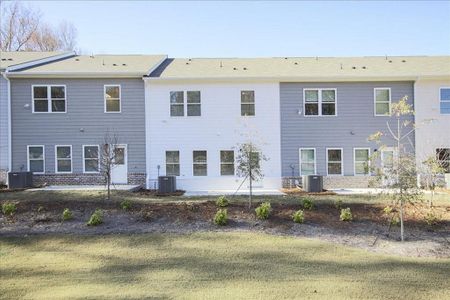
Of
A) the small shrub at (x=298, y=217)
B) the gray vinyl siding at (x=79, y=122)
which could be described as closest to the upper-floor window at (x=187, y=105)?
the gray vinyl siding at (x=79, y=122)

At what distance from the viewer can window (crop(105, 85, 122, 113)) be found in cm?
1884

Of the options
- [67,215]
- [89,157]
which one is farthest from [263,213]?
[89,157]

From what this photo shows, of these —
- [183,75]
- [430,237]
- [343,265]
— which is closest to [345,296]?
[343,265]

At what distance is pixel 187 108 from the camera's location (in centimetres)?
1875

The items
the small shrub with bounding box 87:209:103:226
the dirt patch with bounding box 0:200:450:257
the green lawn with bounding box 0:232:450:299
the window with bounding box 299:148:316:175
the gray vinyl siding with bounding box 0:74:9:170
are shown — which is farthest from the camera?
the window with bounding box 299:148:316:175

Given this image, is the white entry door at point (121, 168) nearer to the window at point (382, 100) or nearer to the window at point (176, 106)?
the window at point (176, 106)

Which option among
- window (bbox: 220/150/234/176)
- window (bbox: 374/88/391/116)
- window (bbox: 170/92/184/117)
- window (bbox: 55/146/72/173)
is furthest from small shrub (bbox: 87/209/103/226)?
window (bbox: 374/88/391/116)

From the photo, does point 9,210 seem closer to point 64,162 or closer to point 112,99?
point 64,162

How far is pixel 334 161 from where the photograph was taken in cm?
1878

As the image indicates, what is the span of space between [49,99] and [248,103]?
31.8 ft

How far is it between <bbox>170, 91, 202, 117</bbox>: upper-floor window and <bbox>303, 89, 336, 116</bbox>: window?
5214 mm

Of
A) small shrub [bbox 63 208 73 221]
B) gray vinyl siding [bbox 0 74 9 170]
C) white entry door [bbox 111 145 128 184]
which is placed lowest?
small shrub [bbox 63 208 73 221]

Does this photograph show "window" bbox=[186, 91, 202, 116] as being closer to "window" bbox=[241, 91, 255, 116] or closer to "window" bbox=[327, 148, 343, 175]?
"window" bbox=[241, 91, 255, 116]

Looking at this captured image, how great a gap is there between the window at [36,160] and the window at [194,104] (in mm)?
7432
